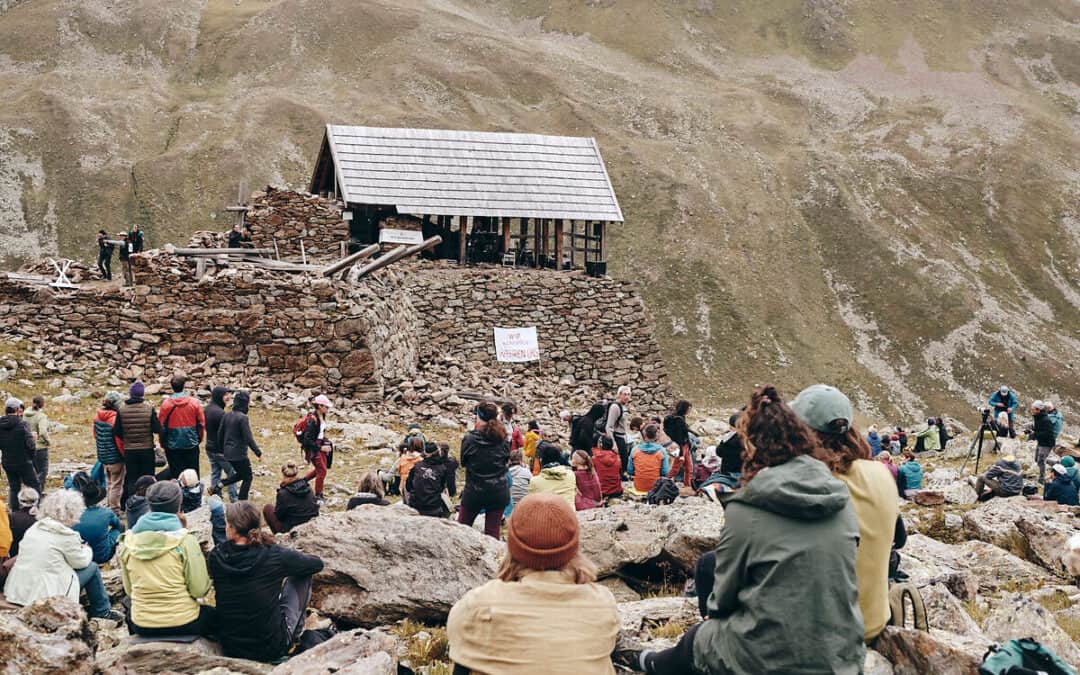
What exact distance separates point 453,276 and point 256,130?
59.7 meters

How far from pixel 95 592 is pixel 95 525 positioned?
1.56 meters

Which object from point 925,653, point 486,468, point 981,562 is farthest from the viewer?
point 981,562

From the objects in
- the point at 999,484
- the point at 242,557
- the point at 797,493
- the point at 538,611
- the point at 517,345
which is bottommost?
the point at 517,345

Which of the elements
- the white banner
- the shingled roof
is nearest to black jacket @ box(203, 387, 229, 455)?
the white banner

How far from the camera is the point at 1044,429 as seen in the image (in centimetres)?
1944

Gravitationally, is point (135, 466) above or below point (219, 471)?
above

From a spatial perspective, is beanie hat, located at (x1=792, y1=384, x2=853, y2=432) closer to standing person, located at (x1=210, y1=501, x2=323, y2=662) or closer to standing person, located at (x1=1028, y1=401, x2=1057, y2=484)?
standing person, located at (x1=210, y1=501, x2=323, y2=662)

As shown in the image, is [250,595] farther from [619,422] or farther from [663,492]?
[619,422]

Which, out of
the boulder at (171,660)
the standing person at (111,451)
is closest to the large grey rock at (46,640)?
the boulder at (171,660)

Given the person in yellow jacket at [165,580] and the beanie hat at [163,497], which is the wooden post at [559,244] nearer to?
the beanie hat at [163,497]

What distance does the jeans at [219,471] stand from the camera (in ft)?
44.6

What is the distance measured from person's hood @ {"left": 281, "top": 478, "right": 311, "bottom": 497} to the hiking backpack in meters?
4.59

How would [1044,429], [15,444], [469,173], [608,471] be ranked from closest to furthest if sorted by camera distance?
[15,444] → [608,471] → [1044,429] → [469,173]

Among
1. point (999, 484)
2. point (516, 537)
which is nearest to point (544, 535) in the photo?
point (516, 537)
